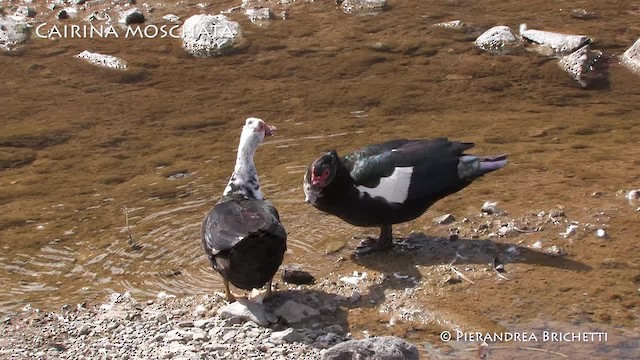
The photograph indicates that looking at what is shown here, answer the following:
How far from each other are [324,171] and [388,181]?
0.49 meters

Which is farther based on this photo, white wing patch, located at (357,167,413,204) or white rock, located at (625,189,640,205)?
white rock, located at (625,189,640,205)

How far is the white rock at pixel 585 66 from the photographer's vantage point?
10516mm

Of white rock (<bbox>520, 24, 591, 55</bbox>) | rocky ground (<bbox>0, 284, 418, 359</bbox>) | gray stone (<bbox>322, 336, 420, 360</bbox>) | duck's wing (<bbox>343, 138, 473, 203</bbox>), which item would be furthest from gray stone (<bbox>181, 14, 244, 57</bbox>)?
gray stone (<bbox>322, 336, 420, 360</bbox>)

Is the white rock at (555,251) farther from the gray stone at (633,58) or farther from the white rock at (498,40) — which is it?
the white rock at (498,40)

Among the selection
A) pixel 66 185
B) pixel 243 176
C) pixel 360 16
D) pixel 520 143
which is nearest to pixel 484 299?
pixel 243 176

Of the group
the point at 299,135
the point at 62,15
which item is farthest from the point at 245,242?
the point at 62,15

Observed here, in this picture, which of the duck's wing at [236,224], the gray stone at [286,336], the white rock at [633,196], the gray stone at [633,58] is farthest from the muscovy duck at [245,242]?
the gray stone at [633,58]

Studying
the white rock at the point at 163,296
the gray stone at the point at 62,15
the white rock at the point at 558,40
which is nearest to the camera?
the white rock at the point at 163,296

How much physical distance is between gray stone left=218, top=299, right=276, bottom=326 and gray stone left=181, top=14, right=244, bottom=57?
6.48 m

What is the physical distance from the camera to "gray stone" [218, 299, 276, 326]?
5.78 metres

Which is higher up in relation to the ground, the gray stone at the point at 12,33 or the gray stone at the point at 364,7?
the gray stone at the point at 12,33

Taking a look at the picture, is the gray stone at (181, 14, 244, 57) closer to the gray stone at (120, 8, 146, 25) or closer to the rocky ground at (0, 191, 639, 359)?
the gray stone at (120, 8, 146, 25)

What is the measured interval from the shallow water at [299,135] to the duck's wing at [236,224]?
0.66 metres

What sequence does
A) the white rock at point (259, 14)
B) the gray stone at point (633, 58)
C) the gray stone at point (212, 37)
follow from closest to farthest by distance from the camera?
the gray stone at point (633, 58)
the gray stone at point (212, 37)
the white rock at point (259, 14)
